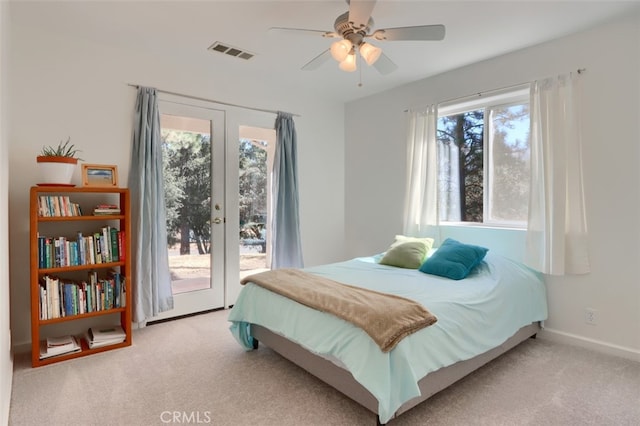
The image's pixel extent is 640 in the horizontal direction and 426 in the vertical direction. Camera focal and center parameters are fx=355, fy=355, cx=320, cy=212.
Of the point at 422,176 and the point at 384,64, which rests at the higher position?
the point at 384,64

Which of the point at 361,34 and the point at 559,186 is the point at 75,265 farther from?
the point at 559,186

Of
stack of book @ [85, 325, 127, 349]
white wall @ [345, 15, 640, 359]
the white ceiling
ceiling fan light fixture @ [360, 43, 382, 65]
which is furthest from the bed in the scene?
the white ceiling

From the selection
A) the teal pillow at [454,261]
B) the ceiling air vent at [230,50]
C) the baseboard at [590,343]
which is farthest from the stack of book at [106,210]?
the baseboard at [590,343]

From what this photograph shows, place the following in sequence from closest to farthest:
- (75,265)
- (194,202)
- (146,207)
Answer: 1. (75,265)
2. (146,207)
3. (194,202)

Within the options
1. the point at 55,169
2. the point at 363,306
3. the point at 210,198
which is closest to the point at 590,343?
the point at 363,306

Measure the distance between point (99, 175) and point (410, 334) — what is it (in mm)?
Result: 2674

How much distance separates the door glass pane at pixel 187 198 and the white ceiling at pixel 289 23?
68 cm

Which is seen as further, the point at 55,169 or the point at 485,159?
the point at 485,159

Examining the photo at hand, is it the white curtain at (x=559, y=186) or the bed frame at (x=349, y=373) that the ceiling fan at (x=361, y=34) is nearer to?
the white curtain at (x=559, y=186)

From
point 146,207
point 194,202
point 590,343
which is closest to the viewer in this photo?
point 590,343

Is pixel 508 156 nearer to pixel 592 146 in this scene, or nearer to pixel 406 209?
pixel 592 146

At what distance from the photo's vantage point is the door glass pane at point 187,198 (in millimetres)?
3520

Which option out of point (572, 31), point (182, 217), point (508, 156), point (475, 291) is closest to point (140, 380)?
point (182, 217)

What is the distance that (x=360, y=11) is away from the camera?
1969mm
